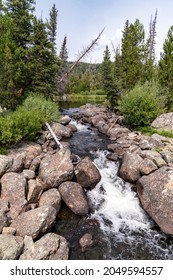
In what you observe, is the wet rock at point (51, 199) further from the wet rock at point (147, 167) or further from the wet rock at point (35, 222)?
the wet rock at point (147, 167)

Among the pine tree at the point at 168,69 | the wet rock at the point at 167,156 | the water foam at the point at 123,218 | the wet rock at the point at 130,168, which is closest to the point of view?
the water foam at the point at 123,218

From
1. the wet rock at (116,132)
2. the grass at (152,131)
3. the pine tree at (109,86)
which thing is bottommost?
the wet rock at (116,132)

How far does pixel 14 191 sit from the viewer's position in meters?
7.77

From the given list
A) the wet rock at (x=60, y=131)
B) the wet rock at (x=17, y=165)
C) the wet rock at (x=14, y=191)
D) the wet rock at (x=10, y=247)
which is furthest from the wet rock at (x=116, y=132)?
the wet rock at (x=10, y=247)

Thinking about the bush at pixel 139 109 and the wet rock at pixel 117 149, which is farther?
the bush at pixel 139 109

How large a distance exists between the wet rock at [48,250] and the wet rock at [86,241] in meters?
0.55

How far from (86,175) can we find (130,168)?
2063 mm

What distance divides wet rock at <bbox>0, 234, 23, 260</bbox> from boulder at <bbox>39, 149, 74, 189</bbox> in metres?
2.75

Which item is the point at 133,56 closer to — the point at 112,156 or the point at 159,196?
the point at 112,156

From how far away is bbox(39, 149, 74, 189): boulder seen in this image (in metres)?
8.52

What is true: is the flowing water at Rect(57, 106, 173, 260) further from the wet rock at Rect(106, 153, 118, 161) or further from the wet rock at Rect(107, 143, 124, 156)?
the wet rock at Rect(107, 143, 124, 156)

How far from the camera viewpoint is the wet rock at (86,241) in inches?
256
